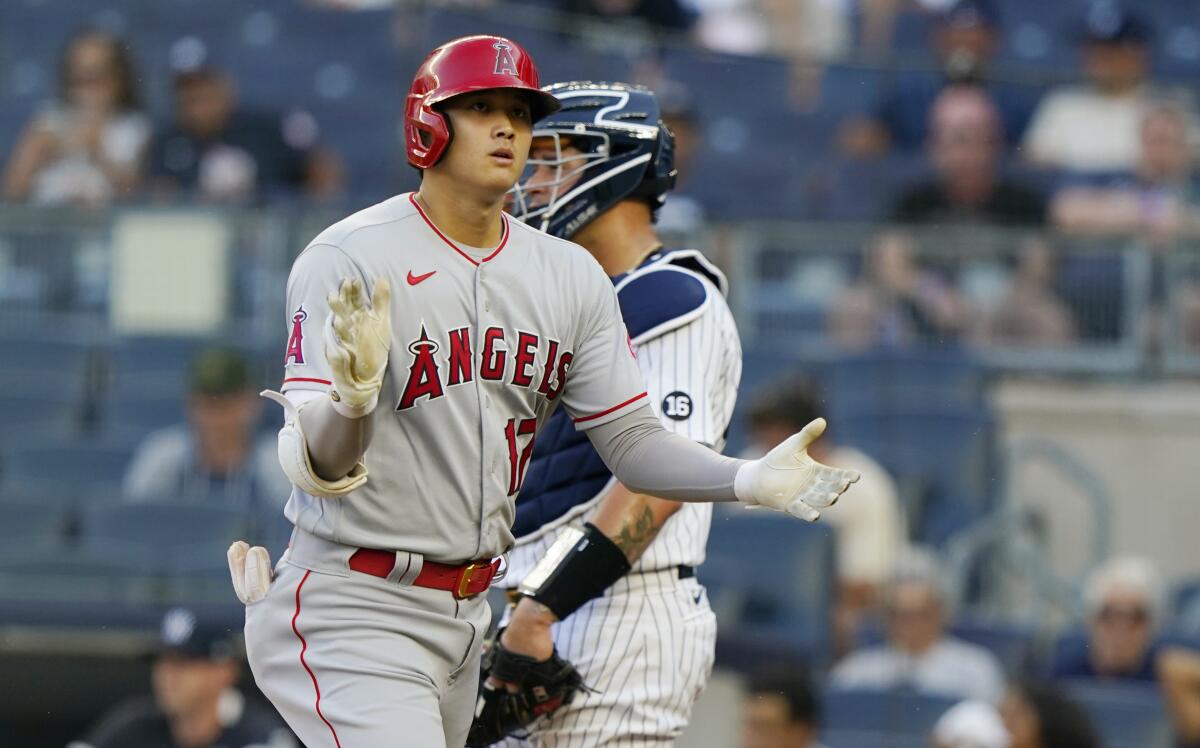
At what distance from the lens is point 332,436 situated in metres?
3.33

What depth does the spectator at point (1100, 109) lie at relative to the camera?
33.5 feet

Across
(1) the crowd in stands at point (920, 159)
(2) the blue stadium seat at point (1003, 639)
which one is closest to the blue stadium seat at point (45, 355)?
(1) the crowd in stands at point (920, 159)

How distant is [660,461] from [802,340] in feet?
19.2

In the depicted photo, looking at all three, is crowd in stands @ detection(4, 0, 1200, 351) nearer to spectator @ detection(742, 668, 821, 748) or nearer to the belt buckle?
spectator @ detection(742, 668, 821, 748)

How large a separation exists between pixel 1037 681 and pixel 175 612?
10.4 feet

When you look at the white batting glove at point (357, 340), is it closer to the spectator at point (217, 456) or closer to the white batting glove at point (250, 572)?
the white batting glove at point (250, 572)

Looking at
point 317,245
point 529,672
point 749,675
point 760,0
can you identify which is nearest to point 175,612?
point 749,675

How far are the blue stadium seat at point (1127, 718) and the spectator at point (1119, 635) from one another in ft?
0.74

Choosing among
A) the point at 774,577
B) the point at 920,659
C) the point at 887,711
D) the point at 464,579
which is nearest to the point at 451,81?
the point at 464,579

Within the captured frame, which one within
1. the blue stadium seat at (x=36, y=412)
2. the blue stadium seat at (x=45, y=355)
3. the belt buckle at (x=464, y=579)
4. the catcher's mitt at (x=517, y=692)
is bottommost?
the blue stadium seat at (x=36, y=412)

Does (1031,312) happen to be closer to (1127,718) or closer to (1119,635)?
(1119,635)

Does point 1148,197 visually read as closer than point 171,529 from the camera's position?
No

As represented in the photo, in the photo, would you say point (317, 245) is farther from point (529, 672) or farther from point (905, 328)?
point (905, 328)

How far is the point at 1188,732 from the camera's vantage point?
7418 millimetres
